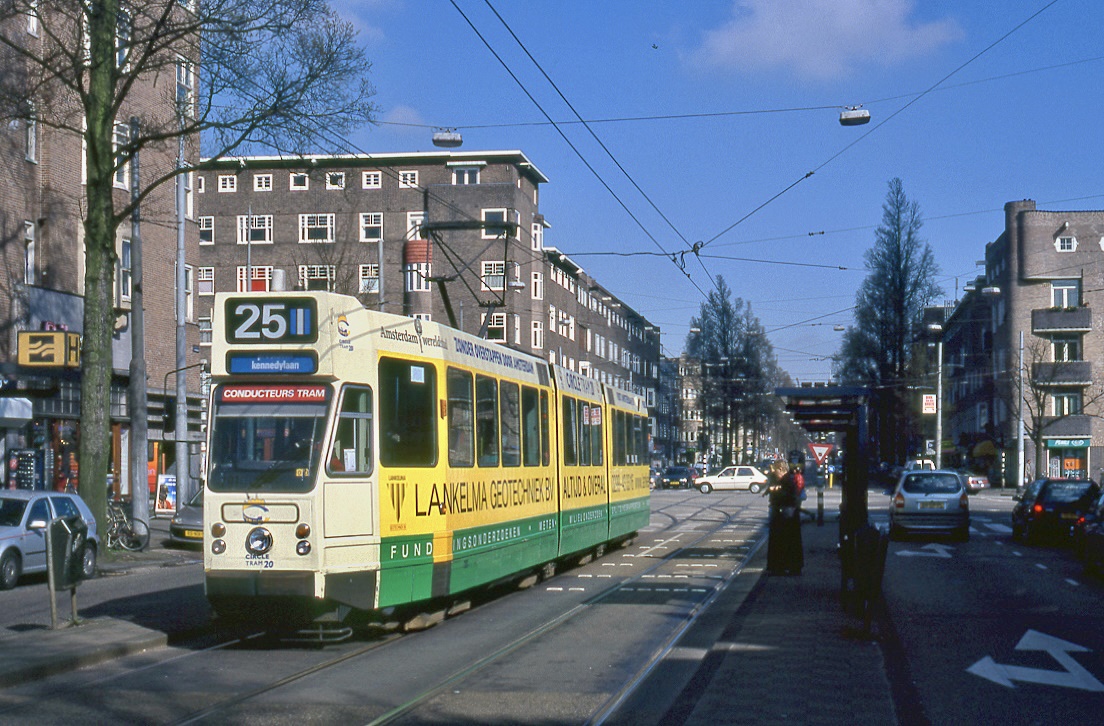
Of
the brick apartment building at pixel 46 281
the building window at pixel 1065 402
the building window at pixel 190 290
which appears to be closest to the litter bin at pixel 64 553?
the brick apartment building at pixel 46 281

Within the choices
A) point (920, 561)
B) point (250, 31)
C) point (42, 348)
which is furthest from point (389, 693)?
point (42, 348)

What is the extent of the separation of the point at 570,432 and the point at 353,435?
8.18 m

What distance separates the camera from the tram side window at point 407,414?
1236 centimetres

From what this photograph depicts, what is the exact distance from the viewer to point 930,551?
2578 cm

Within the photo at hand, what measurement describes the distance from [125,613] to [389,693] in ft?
19.3

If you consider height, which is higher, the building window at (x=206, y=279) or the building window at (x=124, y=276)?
the building window at (x=206, y=279)

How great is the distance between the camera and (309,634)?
12.9 meters

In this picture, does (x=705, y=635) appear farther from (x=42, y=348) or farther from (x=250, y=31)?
(x=42, y=348)

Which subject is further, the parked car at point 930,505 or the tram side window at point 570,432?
the parked car at point 930,505

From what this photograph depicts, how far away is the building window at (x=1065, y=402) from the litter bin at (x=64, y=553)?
69.1 meters

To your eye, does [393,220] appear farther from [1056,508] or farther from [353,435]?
[353,435]

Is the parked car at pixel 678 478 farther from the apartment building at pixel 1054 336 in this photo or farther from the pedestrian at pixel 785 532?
the pedestrian at pixel 785 532

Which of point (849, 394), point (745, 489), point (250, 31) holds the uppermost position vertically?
point (250, 31)

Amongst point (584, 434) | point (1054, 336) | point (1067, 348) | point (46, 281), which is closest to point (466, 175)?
point (1054, 336)
